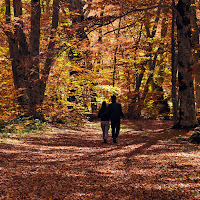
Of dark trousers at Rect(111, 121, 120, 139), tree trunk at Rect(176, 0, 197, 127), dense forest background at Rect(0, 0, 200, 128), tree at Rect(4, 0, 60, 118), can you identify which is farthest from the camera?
tree at Rect(4, 0, 60, 118)

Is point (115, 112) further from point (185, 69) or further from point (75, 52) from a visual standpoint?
point (75, 52)

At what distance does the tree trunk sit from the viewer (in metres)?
11.9

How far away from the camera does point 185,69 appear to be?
12.0 metres

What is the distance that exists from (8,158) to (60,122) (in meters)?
10.9

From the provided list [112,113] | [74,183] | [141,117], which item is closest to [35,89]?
[112,113]

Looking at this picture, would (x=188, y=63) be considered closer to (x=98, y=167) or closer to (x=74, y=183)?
(x=98, y=167)

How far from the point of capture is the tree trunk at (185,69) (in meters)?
11.9

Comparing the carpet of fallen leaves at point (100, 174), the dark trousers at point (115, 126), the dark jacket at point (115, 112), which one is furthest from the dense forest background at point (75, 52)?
the carpet of fallen leaves at point (100, 174)

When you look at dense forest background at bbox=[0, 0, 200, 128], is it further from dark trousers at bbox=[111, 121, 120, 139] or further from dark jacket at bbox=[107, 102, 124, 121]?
dark trousers at bbox=[111, 121, 120, 139]

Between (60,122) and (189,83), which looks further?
(60,122)

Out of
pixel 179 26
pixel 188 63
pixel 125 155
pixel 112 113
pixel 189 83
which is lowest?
pixel 125 155

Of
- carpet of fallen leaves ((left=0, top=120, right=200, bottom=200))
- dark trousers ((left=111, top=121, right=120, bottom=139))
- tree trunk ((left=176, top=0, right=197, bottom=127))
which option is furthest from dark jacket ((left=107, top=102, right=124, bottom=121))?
tree trunk ((left=176, top=0, right=197, bottom=127))

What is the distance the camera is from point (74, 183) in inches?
195

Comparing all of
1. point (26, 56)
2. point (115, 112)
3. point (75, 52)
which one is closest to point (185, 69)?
point (115, 112)
